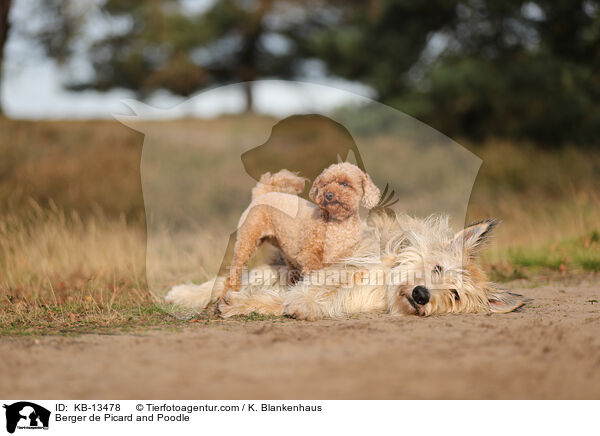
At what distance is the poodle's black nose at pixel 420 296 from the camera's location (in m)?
5.04

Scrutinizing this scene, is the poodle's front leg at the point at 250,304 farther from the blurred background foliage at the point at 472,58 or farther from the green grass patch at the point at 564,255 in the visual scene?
the blurred background foliage at the point at 472,58

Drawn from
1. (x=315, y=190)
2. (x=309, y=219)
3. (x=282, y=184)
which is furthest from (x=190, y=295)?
(x=315, y=190)

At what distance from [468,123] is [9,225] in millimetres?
15150

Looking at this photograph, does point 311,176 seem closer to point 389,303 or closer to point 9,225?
point 389,303

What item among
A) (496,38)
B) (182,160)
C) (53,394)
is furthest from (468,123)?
(53,394)

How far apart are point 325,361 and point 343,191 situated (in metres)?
1.69

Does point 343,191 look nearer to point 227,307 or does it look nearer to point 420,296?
point 420,296

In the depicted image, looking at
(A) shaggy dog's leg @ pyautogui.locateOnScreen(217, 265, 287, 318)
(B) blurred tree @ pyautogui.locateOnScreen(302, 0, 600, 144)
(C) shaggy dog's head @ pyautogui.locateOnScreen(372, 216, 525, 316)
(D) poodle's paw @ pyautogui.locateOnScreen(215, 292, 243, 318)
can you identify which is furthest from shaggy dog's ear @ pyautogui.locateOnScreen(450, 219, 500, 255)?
(B) blurred tree @ pyautogui.locateOnScreen(302, 0, 600, 144)
